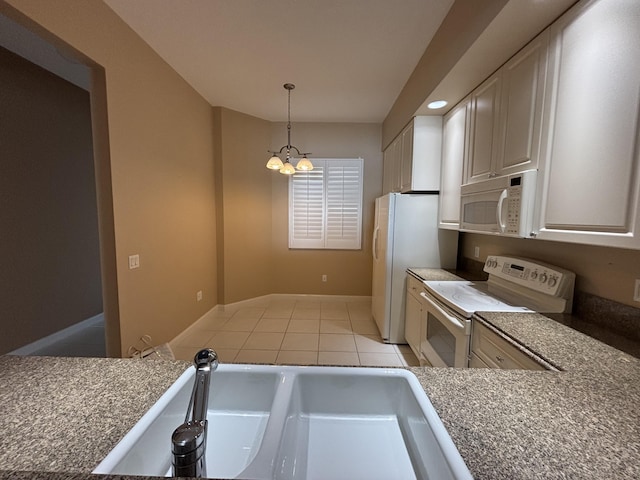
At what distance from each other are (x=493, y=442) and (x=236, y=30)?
279cm

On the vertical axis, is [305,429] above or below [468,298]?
below

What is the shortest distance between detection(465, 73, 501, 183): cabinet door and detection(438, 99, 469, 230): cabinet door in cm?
12

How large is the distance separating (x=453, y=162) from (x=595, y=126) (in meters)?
1.29

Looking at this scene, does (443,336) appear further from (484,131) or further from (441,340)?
(484,131)

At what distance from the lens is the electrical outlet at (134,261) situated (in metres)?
2.15

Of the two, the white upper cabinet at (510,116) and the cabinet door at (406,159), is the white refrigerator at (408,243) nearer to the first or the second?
the cabinet door at (406,159)

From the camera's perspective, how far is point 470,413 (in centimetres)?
67

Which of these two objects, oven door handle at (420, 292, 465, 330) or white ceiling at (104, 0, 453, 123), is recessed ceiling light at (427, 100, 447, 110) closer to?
white ceiling at (104, 0, 453, 123)

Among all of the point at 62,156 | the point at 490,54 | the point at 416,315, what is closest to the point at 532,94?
the point at 490,54

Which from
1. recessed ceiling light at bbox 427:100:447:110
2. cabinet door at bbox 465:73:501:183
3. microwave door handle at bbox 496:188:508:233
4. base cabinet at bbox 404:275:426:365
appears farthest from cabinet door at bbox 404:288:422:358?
recessed ceiling light at bbox 427:100:447:110

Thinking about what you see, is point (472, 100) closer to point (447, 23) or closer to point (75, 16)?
point (447, 23)

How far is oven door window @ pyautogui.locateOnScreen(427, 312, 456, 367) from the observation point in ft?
5.94

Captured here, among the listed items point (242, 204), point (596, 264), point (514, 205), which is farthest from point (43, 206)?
point (596, 264)

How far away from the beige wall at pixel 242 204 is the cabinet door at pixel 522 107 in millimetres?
3108
